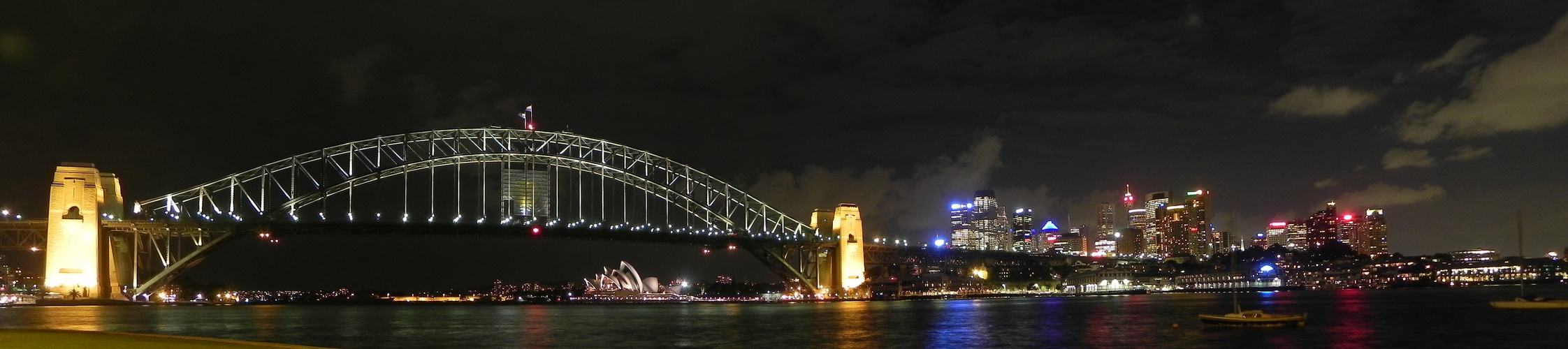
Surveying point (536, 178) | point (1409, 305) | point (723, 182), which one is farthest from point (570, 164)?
point (1409, 305)

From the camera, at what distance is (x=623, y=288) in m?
154

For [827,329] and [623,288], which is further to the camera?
[623,288]

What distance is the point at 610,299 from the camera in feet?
493

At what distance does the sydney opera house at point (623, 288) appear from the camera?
152125 mm

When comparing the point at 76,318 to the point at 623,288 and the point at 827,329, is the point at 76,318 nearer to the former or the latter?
the point at 827,329

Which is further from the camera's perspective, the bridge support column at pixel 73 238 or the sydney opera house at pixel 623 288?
the sydney opera house at pixel 623 288

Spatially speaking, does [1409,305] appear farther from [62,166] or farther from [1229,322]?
[62,166]

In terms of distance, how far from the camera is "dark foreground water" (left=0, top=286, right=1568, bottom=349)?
46359mm

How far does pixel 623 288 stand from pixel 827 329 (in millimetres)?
100575

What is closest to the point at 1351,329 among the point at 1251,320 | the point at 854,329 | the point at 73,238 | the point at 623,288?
the point at 1251,320

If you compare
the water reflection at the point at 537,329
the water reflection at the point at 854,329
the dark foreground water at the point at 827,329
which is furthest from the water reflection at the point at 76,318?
the water reflection at the point at 854,329

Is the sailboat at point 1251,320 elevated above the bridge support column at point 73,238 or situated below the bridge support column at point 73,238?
below

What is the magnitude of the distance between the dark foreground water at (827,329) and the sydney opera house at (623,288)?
67.4 meters

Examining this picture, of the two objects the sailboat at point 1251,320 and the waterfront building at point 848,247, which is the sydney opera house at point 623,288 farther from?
the sailboat at point 1251,320
